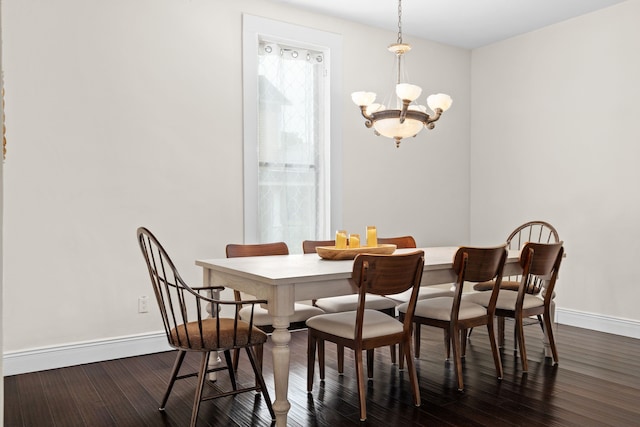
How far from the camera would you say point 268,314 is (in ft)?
9.48

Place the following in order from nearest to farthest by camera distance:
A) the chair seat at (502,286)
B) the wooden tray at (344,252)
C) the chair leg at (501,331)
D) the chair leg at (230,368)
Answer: the chair leg at (230,368) < the wooden tray at (344,252) < the chair leg at (501,331) < the chair seat at (502,286)

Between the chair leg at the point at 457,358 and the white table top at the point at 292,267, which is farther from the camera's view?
the chair leg at the point at 457,358

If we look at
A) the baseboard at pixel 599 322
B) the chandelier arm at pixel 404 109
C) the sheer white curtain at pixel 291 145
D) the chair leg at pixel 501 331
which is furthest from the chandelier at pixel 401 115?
the baseboard at pixel 599 322

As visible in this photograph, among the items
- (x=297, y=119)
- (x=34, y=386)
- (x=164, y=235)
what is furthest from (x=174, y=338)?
(x=297, y=119)

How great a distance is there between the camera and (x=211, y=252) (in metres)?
4.00

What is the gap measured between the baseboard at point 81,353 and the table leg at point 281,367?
1.72m

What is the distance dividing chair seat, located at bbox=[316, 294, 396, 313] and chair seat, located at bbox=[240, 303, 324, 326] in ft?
0.43

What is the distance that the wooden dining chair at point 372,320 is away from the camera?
244 cm

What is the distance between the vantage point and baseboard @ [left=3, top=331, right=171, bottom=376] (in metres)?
3.23

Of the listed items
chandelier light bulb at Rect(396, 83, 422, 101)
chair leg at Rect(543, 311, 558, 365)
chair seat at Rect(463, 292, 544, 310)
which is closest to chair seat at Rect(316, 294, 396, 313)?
chair seat at Rect(463, 292, 544, 310)

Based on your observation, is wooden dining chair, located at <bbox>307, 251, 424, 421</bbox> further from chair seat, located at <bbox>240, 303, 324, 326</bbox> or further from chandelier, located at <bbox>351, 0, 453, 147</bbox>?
chandelier, located at <bbox>351, 0, 453, 147</bbox>

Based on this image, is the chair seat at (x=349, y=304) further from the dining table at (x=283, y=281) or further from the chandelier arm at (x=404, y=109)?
the chandelier arm at (x=404, y=109)

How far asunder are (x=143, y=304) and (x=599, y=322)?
12.2 ft

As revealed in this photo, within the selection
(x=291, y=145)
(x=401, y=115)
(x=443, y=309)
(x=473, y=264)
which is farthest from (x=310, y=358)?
(x=291, y=145)
